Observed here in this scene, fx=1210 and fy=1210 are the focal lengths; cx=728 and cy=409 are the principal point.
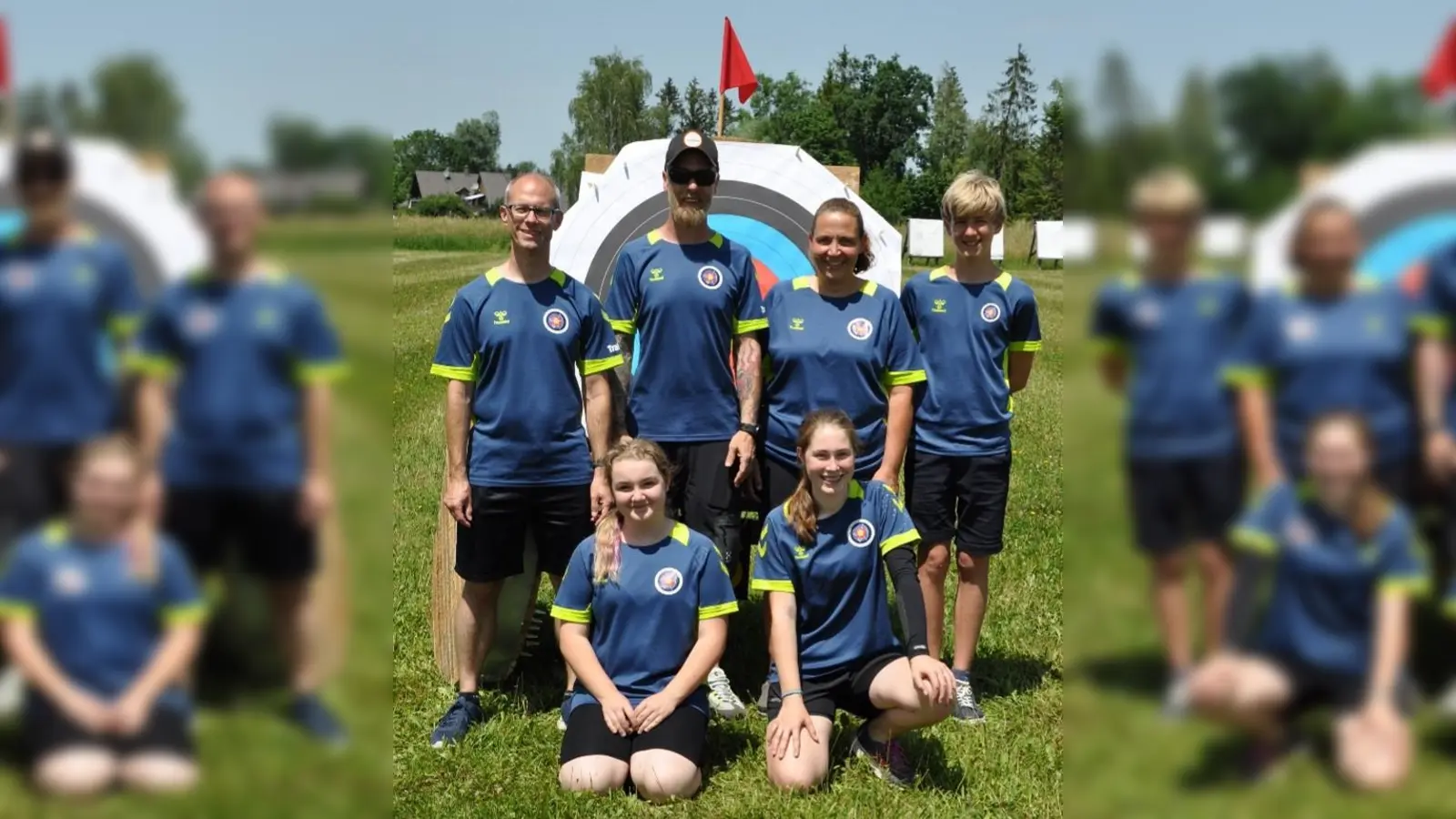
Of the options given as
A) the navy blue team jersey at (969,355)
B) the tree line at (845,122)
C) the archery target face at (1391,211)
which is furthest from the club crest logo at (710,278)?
the tree line at (845,122)

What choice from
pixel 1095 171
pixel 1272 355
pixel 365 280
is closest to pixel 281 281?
pixel 365 280

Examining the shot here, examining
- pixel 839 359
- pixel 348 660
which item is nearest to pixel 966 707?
pixel 839 359

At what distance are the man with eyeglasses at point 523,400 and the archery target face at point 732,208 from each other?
228cm

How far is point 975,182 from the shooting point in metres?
5.31

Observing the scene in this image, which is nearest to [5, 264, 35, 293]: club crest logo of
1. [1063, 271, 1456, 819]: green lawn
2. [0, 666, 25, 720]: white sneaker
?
[0, 666, 25, 720]: white sneaker

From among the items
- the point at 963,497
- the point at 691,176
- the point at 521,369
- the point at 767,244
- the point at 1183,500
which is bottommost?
the point at 963,497

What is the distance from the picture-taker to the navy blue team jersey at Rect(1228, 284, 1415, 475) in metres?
1.05

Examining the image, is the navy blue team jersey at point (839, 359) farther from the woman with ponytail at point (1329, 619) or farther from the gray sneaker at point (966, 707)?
the woman with ponytail at point (1329, 619)

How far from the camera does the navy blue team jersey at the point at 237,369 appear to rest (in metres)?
1.01

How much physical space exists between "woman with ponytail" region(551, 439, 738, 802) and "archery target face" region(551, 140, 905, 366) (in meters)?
2.77

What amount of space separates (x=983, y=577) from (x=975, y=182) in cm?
177

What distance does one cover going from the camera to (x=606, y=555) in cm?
473

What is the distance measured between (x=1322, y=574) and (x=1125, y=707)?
0.22 meters

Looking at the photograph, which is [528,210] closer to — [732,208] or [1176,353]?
[732,208]
